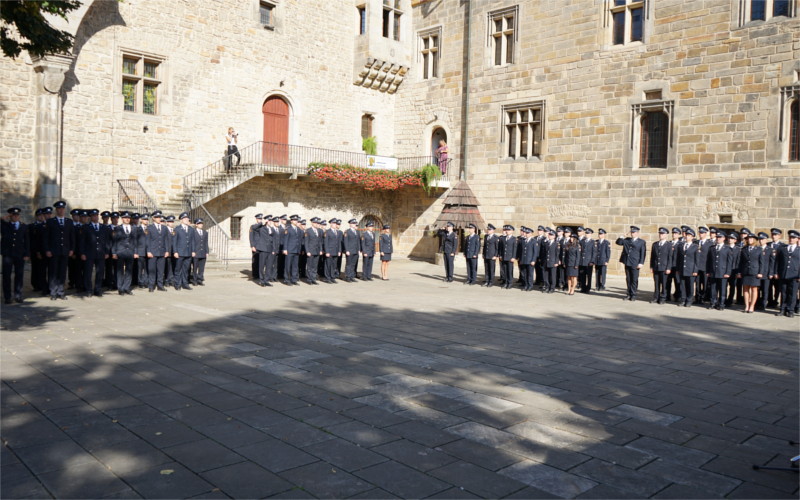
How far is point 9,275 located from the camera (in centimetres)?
1120

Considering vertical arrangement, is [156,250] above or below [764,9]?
below

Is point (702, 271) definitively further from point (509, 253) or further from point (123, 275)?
point (123, 275)

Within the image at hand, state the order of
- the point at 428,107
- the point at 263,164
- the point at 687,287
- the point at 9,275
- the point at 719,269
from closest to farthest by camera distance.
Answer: the point at 9,275, the point at 719,269, the point at 687,287, the point at 263,164, the point at 428,107

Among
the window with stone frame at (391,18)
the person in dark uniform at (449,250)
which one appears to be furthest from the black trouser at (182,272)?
the window with stone frame at (391,18)

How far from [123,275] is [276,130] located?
1105cm

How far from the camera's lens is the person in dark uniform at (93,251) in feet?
41.2

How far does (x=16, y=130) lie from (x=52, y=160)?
120 cm

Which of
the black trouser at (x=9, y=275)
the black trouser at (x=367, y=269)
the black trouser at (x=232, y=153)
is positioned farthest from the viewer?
the black trouser at (x=232, y=153)

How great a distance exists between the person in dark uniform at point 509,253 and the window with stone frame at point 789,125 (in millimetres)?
7482

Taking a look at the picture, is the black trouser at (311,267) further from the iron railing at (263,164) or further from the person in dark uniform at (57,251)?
the person in dark uniform at (57,251)

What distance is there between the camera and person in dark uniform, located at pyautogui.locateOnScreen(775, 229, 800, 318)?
40.7ft

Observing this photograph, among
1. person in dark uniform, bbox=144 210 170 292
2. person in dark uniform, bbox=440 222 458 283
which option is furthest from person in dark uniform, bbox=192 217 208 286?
person in dark uniform, bbox=440 222 458 283

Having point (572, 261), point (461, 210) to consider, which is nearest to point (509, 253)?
point (572, 261)

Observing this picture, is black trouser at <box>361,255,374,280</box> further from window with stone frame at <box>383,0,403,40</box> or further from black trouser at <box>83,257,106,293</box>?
window with stone frame at <box>383,0,403,40</box>
